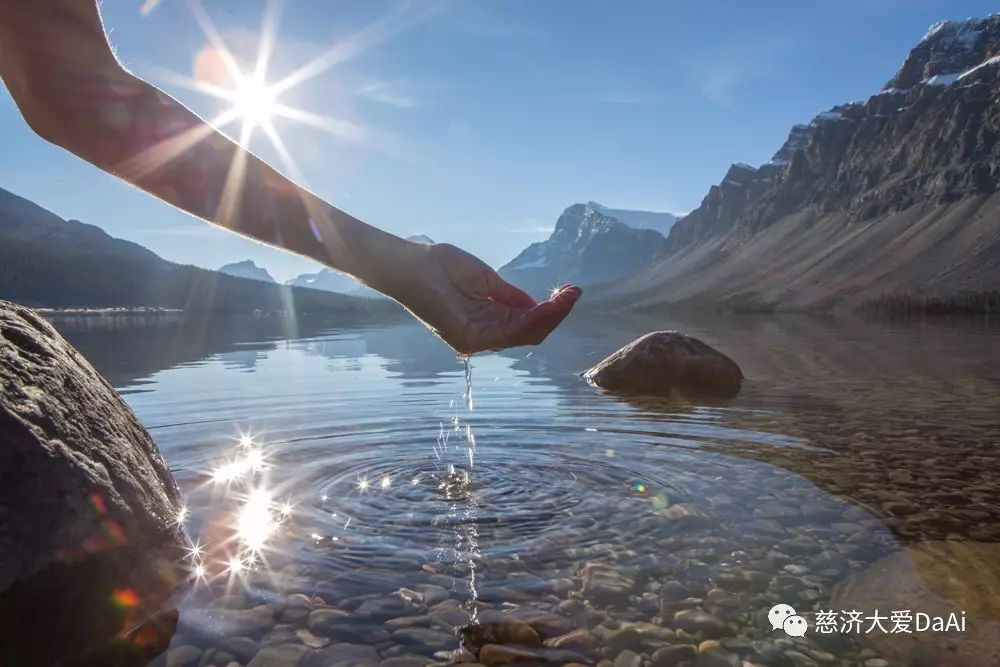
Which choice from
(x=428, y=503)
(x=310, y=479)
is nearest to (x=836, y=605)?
(x=428, y=503)

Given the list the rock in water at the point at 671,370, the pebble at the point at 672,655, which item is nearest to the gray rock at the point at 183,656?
the pebble at the point at 672,655

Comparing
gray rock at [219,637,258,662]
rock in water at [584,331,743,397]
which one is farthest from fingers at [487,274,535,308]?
rock in water at [584,331,743,397]

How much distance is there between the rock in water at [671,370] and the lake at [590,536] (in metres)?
3.88

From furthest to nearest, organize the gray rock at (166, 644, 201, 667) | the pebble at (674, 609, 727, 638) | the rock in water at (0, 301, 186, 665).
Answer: the pebble at (674, 609, 727, 638)
the gray rock at (166, 644, 201, 667)
the rock in water at (0, 301, 186, 665)

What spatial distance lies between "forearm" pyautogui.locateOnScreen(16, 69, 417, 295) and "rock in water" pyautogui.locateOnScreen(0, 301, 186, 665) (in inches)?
70.9

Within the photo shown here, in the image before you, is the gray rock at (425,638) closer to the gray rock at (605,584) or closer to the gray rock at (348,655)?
the gray rock at (348,655)

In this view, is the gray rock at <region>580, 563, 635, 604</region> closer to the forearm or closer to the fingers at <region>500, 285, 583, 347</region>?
the fingers at <region>500, 285, 583, 347</region>

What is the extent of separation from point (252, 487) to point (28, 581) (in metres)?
4.05

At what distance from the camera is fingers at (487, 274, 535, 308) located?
4.14 meters

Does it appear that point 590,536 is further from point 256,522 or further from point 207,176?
point 207,176

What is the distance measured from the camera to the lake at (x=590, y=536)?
4.21 metres

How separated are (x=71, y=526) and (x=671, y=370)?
15143mm

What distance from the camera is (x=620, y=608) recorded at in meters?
4.61

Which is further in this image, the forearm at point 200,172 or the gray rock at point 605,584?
the gray rock at point 605,584
